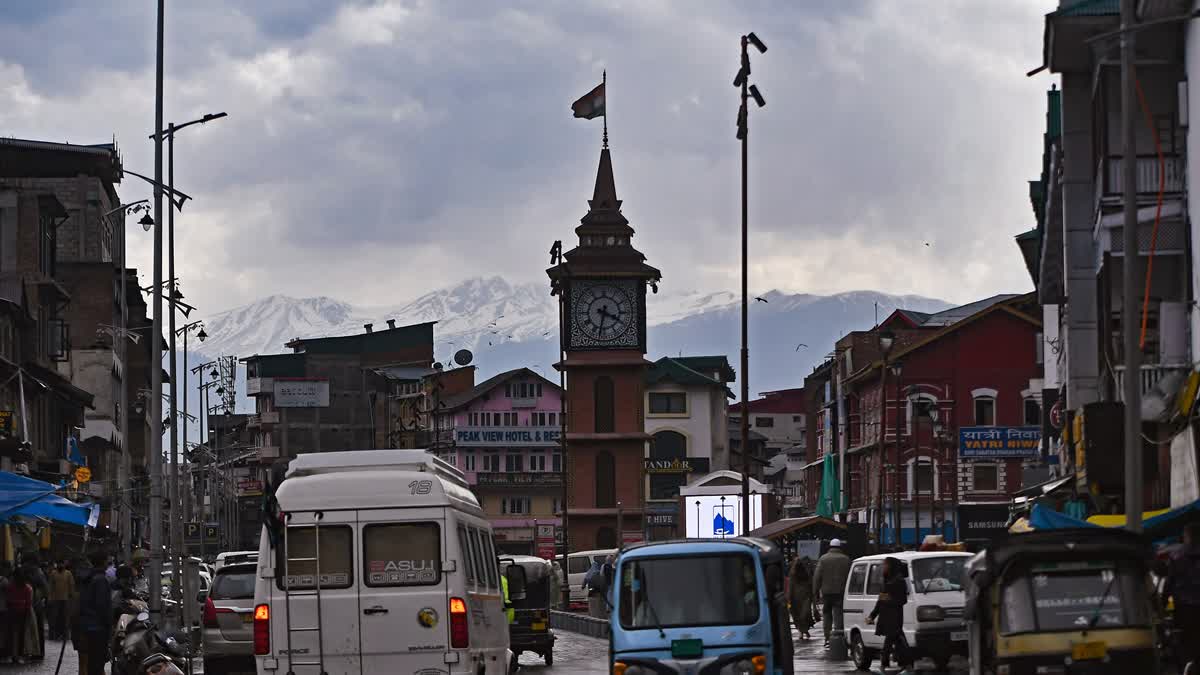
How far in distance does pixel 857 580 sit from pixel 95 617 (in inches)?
519

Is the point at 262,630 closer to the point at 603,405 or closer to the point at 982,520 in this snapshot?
the point at 982,520

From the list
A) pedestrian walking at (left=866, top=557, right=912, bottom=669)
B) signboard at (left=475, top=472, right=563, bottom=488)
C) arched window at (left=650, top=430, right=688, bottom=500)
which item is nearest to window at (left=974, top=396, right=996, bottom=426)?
arched window at (left=650, top=430, right=688, bottom=500)

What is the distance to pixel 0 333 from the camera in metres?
63.5

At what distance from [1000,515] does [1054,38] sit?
121 ft

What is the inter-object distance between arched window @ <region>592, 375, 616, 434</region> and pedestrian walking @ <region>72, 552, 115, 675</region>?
90.6 m

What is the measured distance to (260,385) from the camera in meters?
190

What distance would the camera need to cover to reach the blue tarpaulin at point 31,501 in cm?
3150

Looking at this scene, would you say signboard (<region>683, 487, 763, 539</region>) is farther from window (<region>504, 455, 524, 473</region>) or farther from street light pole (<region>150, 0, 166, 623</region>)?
window (<region>504, 455, 524, 473</region>)

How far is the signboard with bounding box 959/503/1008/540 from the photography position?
6712cm

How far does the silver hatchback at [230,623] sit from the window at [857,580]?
9.82m

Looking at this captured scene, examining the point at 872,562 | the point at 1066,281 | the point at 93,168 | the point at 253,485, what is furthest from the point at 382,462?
the point at 253,485

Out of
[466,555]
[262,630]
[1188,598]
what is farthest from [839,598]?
[262,630]

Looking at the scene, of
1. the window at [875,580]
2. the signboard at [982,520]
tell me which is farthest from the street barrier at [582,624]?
the window at [875,580]

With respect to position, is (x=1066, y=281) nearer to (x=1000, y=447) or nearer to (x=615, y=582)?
(x=1000, y=447)
